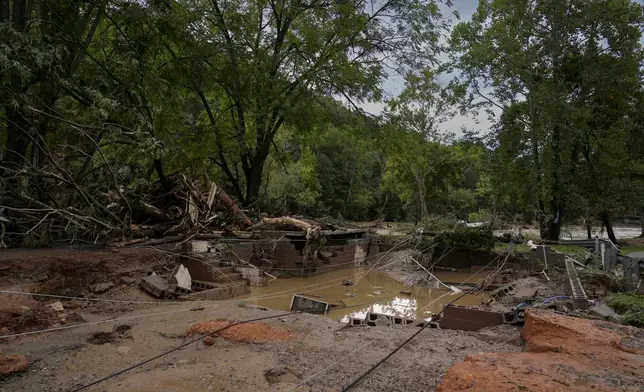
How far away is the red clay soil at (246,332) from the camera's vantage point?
246 inches

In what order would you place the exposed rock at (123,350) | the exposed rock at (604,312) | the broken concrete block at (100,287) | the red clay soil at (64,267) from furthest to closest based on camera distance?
the broken concrete block at (100,287) → the red clay soil at (64,267) → the exposed rock at (604,312) → the exposed rock at (123,350)

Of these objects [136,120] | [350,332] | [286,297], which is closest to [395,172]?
[286,297]

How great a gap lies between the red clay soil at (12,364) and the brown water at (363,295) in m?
6.70

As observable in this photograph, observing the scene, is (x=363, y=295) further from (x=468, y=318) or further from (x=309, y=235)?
(x=468, y=318)

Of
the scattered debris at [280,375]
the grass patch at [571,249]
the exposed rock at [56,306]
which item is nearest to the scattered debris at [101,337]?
the exposed rock at [56,306]

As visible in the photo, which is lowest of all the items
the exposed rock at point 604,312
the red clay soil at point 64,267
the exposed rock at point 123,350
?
the exposed rock at point 123,350

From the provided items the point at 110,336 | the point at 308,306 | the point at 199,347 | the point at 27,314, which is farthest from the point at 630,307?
the point at 27,314

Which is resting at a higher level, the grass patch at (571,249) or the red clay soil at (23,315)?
the grass patch at (571,249)

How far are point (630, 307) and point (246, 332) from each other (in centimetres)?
663

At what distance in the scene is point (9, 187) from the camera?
10.2 m

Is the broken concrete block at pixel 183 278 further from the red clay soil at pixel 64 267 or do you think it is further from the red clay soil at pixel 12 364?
the red clay soil at pixel 12 364

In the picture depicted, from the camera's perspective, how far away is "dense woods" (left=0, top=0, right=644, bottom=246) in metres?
9.85

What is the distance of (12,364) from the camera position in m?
5.12

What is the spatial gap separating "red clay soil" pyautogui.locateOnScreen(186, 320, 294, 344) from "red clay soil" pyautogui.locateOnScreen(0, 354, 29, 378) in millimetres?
2063
